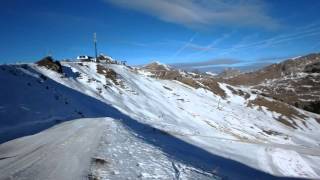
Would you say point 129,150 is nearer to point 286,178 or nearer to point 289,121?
point 286,178

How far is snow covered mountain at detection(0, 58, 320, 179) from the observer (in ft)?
45.1

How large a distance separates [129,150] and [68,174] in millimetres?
4467

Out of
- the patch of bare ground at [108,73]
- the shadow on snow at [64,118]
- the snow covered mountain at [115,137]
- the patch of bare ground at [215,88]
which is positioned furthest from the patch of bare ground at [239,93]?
the shadow on snow at [64,118]

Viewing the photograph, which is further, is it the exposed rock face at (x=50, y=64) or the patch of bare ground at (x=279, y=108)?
the patch of bare ground at (x=279, y=108)

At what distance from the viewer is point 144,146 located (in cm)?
1744

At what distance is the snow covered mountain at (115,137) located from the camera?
13742mm

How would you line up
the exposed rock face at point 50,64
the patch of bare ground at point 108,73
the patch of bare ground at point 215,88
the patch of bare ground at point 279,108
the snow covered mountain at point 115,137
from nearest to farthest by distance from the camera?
the snow covered mountain at point 115,137 < the exposed rock face at point 50,64 < the patch of bare ground at point 108,73 < the patch of bare ground at point 279,108 < the patch of bare ground at point 215,88

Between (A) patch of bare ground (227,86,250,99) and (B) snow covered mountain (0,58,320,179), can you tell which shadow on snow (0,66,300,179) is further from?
(A) patch of bare ground (227,86,250,99)

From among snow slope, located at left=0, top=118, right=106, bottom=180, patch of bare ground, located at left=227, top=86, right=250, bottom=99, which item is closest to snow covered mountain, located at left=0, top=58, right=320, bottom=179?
snow slope, located at left=0, top=118, right=106, bottom=180

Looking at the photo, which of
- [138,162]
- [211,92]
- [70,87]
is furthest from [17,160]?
[211,92]

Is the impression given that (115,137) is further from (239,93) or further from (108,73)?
(239,93)

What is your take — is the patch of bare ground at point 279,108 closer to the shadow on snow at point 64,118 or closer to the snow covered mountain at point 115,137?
the snow covered mountain at point 115,137

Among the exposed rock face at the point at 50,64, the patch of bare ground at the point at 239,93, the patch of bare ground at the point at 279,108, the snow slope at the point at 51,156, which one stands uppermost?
the exposed rock face at the point at 50,64

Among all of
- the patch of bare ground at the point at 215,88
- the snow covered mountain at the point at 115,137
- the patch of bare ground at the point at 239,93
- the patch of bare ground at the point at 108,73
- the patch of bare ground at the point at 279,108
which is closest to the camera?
the snow covered mountain at the point at 115,137
